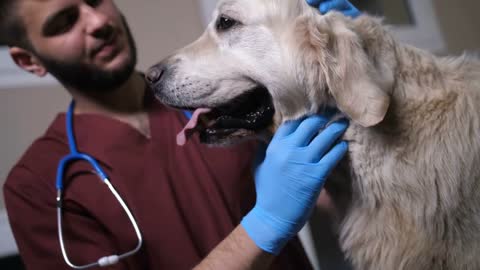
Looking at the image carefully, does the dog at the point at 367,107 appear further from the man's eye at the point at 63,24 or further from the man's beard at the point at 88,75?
the man's eye at the point at 63,24

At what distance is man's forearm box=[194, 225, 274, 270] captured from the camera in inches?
32.0

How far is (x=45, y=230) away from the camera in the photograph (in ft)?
3.18

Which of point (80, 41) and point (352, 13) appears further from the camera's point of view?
point (80, 41)

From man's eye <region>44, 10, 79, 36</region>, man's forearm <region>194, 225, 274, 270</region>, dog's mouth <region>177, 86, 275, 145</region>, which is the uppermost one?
man's eye <region>44, 10, 79, 36</region>

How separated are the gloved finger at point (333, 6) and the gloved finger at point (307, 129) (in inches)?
9.2

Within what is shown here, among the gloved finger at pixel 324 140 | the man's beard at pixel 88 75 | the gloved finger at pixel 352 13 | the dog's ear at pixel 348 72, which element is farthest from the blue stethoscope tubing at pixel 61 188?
the gloved finger at pixel 352 13

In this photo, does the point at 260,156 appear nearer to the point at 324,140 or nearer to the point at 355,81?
the point at 324,140

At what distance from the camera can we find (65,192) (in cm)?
98

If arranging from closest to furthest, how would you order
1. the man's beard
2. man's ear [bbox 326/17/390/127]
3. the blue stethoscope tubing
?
1. man's ear [bbox 326/17/390/127]
2. the blue stethoscope tubing
3. the man's beard

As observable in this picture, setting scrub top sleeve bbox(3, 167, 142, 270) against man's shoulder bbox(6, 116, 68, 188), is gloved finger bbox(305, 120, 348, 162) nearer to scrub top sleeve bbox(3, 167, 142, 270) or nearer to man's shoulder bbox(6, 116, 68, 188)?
scrub top sleeve bbox(3, 167, 142, 270)

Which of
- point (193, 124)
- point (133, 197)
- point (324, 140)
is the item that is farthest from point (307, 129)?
point (133, 197)

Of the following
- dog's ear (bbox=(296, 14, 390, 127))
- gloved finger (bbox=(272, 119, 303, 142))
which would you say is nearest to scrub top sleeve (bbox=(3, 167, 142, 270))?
gloved finger (bbox=(272, 119, 303, 142))

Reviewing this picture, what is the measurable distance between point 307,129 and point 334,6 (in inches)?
11.6

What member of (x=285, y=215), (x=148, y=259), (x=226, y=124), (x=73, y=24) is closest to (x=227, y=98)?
(x=226, y=124)
